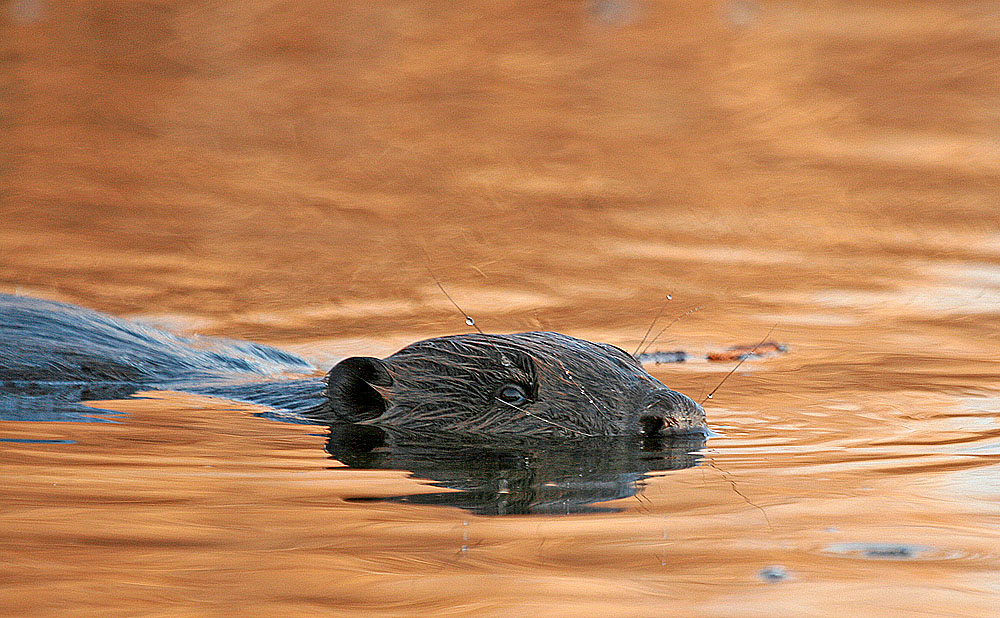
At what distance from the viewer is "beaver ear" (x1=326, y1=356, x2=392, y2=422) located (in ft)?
14.9

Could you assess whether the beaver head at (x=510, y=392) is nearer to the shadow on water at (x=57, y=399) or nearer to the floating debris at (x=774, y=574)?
the shadow on water at (x=57, y=399)

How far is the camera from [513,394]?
4.43 meters

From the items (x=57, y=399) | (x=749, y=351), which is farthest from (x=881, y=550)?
(x=749, y=351)

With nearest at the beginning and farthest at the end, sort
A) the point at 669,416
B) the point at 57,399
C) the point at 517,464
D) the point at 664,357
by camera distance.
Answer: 1. the point at 517,464
2. the point at 669,416
3. the point at 57,399
4. the point at 664,357

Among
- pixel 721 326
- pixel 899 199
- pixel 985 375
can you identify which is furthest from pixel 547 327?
pixel 899 199

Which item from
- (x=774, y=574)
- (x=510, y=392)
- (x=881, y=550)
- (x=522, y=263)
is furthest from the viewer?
(x=522, y=263)

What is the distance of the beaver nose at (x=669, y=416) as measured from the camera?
14.2 ft

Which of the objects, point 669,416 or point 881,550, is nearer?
point 881,550

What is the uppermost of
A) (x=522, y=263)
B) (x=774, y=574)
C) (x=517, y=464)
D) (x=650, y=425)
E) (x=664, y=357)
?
(x=522, y=263)

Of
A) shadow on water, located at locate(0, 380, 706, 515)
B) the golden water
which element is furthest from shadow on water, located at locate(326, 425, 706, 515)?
the golden water

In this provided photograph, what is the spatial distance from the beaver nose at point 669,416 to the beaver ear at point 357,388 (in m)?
0.96

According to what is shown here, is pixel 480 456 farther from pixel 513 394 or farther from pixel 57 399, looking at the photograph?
pixel 57 399

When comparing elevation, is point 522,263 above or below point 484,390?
above

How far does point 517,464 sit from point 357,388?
0.93m
